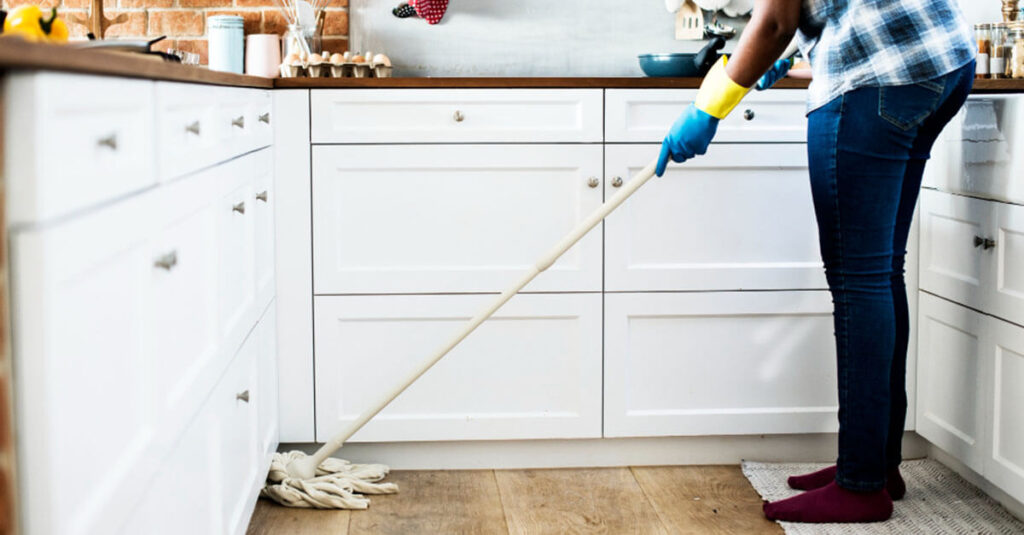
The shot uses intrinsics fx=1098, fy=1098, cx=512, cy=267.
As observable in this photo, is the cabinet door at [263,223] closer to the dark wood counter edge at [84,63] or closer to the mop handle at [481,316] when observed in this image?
the mop handle at [481,316]

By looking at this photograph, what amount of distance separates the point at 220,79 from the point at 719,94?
880 millimetres

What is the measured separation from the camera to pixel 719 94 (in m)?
2.00

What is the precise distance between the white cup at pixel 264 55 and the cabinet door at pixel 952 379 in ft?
5.48

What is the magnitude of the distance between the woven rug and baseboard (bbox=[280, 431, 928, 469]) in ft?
0.15

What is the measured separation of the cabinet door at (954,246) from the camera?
2.21 m

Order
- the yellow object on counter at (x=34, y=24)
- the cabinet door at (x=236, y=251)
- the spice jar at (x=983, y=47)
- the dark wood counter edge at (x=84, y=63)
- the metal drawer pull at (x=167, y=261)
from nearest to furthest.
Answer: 1. the dark wood counter edge at (x=84, y=63)
2. the metal drawer pull at (x=167, y=261)
3. the yellow object on counter at (x=34, y=24)
4. the cabinet door at (x=236, y=251)
5. the spice jar at (x=983, y=47)

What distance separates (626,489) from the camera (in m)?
2.40

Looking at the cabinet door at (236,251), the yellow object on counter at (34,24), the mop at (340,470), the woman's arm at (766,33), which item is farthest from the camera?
the mop at (340,470)

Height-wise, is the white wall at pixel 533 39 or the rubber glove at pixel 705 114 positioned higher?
the white wall at pixel 533 39

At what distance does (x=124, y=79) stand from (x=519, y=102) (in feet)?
4.37

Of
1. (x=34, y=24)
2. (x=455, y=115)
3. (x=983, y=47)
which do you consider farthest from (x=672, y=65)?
(x=34, y=24)

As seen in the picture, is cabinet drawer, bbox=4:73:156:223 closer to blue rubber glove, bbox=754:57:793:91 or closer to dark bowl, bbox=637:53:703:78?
blue rubber glove, bbox=754:57:793:91

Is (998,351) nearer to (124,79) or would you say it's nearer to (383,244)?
(383,244)

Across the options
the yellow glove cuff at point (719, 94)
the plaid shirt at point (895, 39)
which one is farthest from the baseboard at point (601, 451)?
the plaid shirt at point (895, 39)
